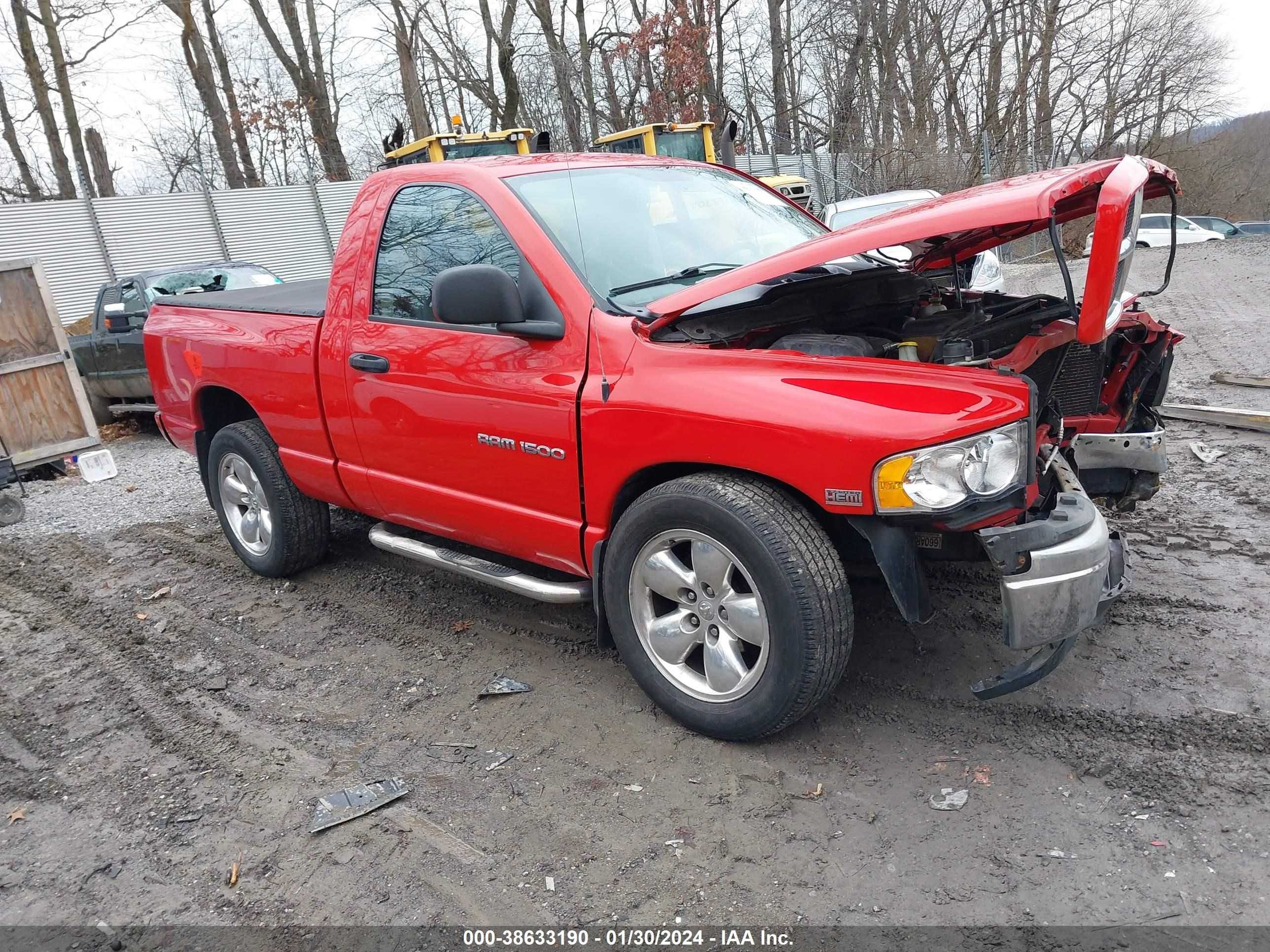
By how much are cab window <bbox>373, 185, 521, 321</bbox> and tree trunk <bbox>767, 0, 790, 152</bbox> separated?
26429 mm

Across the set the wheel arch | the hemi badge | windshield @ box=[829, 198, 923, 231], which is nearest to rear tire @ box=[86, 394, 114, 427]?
the wheel arch

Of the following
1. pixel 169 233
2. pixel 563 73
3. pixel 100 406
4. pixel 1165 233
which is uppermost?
pixel 563 73

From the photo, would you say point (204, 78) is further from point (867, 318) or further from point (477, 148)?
point (867, 318)

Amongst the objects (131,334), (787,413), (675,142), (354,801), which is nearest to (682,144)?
(675,142)

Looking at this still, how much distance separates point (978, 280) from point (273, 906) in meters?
6.79

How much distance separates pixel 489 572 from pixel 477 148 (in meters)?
11.5

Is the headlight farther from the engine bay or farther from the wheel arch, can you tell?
the wheel arch

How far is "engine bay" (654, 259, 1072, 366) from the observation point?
3.18 m

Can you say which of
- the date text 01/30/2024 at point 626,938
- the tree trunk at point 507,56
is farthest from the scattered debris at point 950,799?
the tree trunk at point 507,56

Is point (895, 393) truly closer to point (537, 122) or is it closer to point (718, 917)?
point (718, 917)

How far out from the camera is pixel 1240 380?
7000mm

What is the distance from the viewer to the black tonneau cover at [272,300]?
14.6 feet

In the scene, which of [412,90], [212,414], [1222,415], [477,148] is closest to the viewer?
[212,414]

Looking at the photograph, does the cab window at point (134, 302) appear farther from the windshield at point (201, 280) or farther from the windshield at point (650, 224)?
the windshield at point (650, 224)
